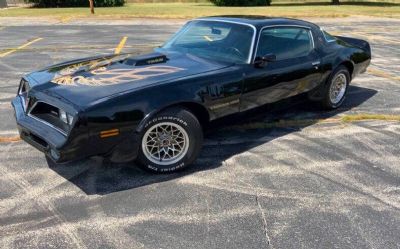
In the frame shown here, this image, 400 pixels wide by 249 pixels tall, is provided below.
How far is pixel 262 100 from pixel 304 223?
1853 millimetres

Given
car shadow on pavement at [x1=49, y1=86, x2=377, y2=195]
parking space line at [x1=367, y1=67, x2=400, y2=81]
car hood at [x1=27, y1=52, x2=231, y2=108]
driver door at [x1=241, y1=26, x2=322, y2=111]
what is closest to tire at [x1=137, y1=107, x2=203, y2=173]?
car shadow on pavement at [x1=49, y1=86, x2=377, y2=195]

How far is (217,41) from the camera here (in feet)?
16.1

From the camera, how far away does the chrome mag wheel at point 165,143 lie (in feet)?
12.8

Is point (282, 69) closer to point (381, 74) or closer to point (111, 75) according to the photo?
point (111, 75)

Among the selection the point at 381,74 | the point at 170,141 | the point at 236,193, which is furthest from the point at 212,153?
the point at 381,74

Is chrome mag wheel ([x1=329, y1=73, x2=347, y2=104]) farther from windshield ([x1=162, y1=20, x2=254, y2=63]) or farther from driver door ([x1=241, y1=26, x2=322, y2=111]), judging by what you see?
windshield ([x1=162, y1=20, x2=254, y2=63])

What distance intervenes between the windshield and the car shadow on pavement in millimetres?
724

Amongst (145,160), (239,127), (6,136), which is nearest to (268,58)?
(239,127)

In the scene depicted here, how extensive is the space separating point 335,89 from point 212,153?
2.61m

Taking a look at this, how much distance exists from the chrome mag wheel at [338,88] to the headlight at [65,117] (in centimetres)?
396

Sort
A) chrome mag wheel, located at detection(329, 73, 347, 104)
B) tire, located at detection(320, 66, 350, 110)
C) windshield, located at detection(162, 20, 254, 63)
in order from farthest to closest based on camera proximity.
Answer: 1. chrome mag wheel, located at detection(329, 73, 347, 104)
2. tire, located at detection(320, 66, 350, 110)
3. windshield, located at detection(162, 20, 254, 63)

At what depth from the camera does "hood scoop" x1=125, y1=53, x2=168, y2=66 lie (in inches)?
177

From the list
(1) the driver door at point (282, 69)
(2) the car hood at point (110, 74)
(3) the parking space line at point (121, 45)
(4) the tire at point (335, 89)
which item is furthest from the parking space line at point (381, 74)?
(3) the parking space line at point (121, 45)

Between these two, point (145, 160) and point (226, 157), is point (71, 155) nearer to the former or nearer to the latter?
point (145, 160)
